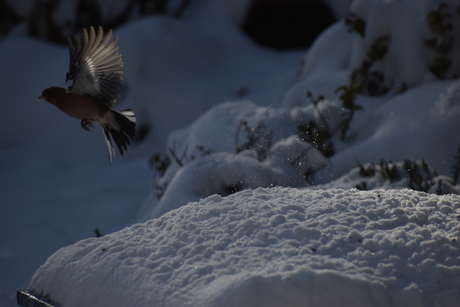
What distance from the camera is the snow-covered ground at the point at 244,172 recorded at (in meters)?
1.58

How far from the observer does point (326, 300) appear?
1438 millimetres

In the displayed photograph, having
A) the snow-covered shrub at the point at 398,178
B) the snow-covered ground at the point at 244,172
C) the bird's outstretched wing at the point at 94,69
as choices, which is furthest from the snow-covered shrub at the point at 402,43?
the bird's outstretched wing at the point at 94,69

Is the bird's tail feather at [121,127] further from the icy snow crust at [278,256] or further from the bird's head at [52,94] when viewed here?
the icy snow crust at [278,256]

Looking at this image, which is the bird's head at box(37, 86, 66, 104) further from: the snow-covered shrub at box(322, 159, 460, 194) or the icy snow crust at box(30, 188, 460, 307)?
the snow-covered shrub at box(322, 159, 460, 194)

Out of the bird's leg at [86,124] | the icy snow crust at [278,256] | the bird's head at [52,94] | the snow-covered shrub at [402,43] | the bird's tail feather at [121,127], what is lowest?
the snow-covered shrub at [402,43]

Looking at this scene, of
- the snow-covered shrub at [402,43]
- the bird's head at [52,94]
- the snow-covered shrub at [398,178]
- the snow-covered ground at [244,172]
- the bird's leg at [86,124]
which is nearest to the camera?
the snow-covered ground at [244,172]

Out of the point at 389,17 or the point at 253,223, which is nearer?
the point at 253,223

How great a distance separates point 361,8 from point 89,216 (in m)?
2.68

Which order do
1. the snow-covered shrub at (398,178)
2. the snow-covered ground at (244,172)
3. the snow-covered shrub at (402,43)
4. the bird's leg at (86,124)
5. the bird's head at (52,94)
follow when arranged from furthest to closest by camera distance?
the snow-covered shrub at (402,43) → the snow-covered shrub at (398,178) → the bird's leg at (86,124) → the bird's head at (52,94) → the snow-covered ground at (244,172)

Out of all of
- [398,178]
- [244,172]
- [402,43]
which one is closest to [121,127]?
[244,172]

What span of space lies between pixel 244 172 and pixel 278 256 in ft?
5.15

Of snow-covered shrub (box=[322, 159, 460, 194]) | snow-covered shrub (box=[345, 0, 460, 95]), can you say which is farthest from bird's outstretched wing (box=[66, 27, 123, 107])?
snow-covered shrub (box=[345, 0, 460, 95])

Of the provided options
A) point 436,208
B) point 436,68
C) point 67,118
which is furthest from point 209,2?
point 436,208

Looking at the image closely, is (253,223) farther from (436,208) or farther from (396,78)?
(396,78)
